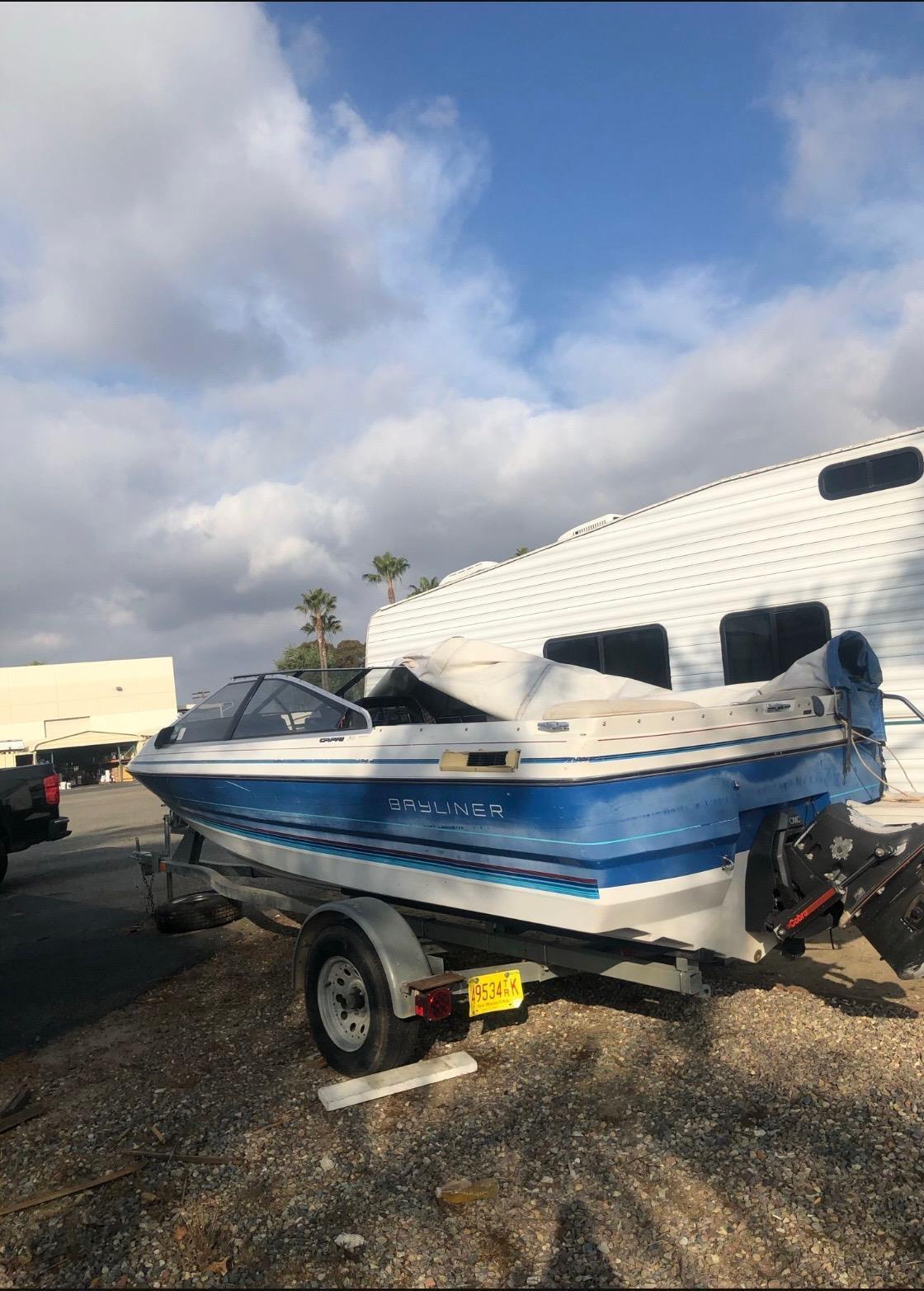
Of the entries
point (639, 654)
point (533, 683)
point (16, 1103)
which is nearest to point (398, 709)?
point (533, 683)

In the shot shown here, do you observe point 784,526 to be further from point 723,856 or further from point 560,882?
point 560,882

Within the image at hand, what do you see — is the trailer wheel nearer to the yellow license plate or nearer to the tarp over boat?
the yellow license plate

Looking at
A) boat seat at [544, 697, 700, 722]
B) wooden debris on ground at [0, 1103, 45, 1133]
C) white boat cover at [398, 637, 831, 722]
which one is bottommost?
wooden debris on ground at [0, 1103, 45, 1133]

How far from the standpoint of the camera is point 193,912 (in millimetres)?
7039

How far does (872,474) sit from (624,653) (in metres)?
2.38

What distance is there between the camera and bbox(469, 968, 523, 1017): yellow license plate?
158 inches

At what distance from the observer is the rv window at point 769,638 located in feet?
20.4

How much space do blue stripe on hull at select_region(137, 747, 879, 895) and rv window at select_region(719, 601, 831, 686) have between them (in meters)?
1.53

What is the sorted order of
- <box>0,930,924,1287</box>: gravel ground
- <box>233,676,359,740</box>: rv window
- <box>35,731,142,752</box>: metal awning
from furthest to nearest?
1. <box>35,731,142,752</box>: metal awning
2. <box>233,676,359,740</box>: rv window
3. <box>0,930,924,1287</box>: gravel ground

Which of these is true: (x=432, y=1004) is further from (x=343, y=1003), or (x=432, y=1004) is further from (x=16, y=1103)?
(x=16, y=1103)

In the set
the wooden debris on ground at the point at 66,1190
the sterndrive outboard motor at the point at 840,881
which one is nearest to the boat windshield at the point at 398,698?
the sterndrive outboard motor at the point at 840,881

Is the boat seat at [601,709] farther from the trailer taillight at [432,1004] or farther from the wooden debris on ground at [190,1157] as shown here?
the wooden debris on ground at [190,1157]

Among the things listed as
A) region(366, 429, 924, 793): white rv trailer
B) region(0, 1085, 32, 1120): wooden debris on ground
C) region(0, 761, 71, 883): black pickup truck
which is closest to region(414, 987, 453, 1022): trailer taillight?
region(0, 1085, 32, 1120): wooden debris on ground

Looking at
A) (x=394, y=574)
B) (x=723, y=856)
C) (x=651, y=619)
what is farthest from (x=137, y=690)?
(x=723, y=856)
